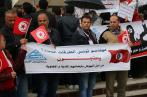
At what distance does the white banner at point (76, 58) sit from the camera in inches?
341

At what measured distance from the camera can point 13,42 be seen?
26.5ft

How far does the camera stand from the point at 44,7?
9438 millimetres

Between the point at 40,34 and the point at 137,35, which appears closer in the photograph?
the point at 40,34

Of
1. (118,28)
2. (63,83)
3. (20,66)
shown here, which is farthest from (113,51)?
(20,66)

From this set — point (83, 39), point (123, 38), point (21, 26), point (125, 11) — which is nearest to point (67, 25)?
point (83, 39)

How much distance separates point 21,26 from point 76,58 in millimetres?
1254

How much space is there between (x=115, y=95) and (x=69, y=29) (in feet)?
6.36

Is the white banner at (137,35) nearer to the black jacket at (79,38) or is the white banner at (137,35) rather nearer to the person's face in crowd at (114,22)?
the person's face in crowd at (114,22)

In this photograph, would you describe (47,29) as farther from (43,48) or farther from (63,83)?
(63,83)

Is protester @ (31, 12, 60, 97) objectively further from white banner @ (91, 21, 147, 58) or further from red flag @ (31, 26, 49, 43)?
white banner @ (91, 21, 147, 58)

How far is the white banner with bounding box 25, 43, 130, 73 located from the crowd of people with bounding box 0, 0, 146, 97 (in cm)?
12

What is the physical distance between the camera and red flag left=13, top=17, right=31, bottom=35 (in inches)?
330

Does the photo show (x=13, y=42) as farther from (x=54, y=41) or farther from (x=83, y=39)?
(x=83, y=39)

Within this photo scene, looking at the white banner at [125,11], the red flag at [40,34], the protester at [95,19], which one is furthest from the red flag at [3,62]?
the white banner at [125,11]
